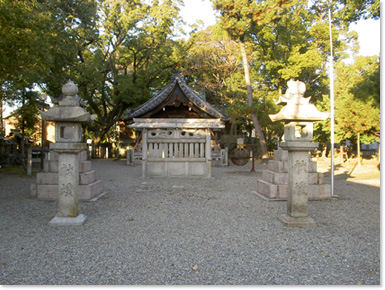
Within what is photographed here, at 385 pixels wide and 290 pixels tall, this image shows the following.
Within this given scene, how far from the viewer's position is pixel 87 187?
6.96 meters

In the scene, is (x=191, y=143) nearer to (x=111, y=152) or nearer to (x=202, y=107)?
(x=202, y=107)

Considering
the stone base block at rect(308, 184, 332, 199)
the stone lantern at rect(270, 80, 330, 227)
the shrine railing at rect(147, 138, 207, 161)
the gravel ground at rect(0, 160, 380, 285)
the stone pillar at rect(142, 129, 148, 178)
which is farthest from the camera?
the shrine railing at rect(147, 138, 207, 161)

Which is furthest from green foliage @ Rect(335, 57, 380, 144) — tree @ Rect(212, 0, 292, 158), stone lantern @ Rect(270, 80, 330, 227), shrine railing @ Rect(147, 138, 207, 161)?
stone lantern @ Rect(270, 80, 330, 227)

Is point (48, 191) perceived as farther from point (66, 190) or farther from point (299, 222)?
point (299, 222)

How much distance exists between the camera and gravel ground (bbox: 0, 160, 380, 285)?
3.15m

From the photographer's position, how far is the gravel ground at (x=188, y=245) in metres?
3.15

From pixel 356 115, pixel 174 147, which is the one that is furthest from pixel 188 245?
pixel 356 115

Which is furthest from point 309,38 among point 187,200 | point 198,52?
point 187,200

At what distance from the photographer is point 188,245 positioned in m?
4.11

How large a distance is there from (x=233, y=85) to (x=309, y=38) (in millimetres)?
7386

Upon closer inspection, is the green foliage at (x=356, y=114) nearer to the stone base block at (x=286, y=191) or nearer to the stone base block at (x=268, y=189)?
the stone base block at (x=286, y=191)

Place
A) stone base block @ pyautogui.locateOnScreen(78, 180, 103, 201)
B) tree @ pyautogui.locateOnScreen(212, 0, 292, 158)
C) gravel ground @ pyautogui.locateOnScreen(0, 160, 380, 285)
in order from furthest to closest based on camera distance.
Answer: tree @ pyautogui.locateOnScreen(212, 0, 292, 158)
stone base block @ pyautogui.locateOnScreen(78, 180, 103, 201)
gravel ground @ pyautogui.locateOnScreen(0, 160, 380, 285)

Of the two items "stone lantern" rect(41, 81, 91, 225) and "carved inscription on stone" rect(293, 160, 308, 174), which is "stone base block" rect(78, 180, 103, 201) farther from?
"carved inscription on stone" rect(293, 160, 308, 174)

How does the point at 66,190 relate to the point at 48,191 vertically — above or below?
above
